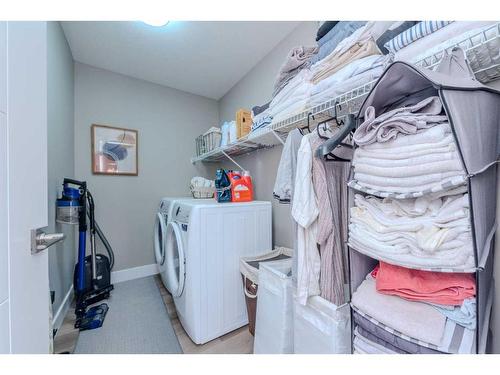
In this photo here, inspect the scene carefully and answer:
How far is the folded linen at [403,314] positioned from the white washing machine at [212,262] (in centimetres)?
103

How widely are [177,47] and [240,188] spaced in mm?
1530

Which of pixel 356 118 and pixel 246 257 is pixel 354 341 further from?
pixel 246 257

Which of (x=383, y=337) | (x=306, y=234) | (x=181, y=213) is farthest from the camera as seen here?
(x=181, y=213)

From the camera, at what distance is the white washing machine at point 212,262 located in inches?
58.4

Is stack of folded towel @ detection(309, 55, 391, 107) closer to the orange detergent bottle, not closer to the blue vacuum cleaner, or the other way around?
the orange detergent bottle

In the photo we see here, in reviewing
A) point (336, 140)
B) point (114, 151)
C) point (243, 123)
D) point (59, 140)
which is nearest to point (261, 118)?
point (243, 123)

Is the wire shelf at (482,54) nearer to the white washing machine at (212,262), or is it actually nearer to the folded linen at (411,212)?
the folded linen at (411,212)

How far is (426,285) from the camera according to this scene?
2.01ft

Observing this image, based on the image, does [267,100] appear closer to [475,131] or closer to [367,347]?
[475,131]

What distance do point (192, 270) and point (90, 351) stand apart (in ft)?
2.95

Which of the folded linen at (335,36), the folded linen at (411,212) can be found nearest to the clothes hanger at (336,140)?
the folded linen at (411,212)
